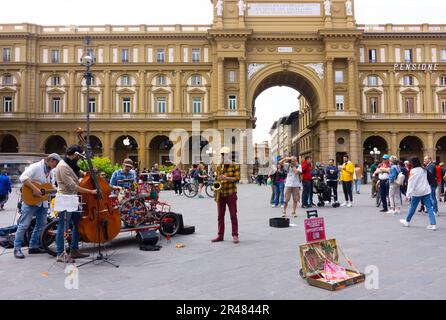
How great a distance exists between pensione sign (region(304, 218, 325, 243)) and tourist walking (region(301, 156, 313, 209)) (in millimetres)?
8754

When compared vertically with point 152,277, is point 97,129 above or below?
above

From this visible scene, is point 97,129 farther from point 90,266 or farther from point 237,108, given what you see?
point 90,266

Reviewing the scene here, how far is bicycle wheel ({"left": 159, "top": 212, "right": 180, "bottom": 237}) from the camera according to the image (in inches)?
320

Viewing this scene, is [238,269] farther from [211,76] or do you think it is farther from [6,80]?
[6,80]

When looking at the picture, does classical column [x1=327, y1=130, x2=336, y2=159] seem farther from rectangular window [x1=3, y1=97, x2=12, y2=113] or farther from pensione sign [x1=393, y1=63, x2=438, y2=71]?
rectangular window [x1=3, y1=97, x2=12, y2=113]

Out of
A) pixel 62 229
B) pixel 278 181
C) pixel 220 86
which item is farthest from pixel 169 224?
pixel 220 86

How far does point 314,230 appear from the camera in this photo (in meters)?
5.08

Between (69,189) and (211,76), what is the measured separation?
119 ft

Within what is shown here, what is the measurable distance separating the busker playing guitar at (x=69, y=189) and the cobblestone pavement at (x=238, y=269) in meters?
0.34

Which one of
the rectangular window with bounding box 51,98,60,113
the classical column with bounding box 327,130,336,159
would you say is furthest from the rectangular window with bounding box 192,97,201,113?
the rectangular window with bounding box 51,98,60,113

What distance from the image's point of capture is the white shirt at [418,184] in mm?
8695

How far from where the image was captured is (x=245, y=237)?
809 centimetres

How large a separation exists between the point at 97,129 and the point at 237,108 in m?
15.4

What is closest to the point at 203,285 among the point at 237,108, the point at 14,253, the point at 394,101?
the point at 14,253
